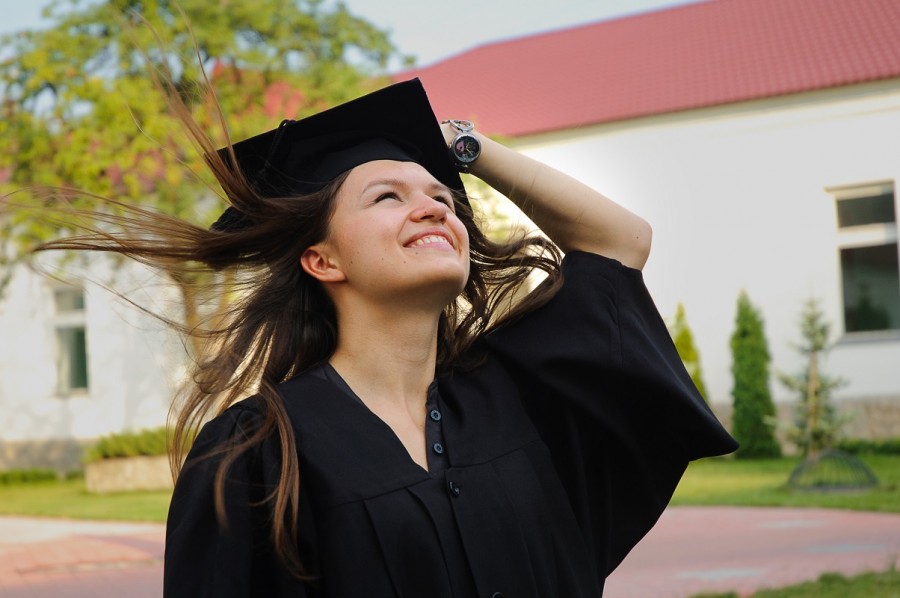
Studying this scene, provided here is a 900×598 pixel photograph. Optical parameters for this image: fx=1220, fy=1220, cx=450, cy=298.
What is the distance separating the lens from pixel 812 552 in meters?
8.09

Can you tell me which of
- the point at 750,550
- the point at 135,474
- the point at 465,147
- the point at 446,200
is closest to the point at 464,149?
the point at 465,147

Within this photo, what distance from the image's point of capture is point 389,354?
246 cm

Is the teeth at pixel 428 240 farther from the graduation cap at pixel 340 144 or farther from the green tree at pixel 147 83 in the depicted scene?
the green tree at pixel 147 83

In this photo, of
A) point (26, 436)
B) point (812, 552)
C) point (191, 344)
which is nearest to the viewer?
point (191, 344)

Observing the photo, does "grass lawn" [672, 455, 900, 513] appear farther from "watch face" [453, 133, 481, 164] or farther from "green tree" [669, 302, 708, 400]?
"watch face" [453, 133, 481, 164]

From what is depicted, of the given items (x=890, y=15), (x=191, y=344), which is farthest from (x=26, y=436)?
(x=191, y=344)

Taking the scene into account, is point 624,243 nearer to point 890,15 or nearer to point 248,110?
point 248,110

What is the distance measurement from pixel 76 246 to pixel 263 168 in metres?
0.43

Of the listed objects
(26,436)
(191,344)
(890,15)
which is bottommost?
(26,436)

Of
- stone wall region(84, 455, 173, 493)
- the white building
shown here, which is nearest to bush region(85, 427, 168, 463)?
stone wall region(84, 455, 173, 493)

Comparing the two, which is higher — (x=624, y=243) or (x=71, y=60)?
(x=71, y=60)

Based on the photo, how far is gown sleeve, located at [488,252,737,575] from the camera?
8.17 ft

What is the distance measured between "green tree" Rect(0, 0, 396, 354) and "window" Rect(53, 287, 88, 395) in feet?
14.6

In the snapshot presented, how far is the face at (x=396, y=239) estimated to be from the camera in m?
2.37
